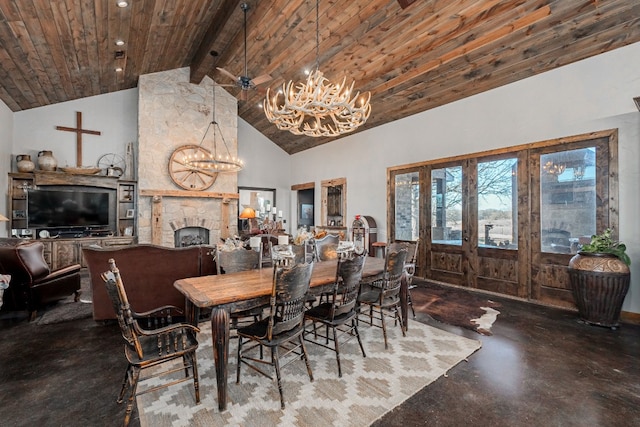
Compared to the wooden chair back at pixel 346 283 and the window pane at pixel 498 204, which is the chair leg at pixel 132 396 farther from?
the window pane at pixel 498 204

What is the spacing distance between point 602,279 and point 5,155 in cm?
1027

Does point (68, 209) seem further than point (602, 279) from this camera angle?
Yes

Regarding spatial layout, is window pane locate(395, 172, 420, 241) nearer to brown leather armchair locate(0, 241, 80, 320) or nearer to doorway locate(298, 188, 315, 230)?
doorway locate(298, 188, 315, 230)

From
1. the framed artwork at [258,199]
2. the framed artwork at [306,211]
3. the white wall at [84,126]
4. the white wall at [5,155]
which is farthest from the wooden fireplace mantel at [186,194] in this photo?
the framed artwork at [306,211]

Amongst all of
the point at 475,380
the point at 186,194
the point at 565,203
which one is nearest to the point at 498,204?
the point at 565,203

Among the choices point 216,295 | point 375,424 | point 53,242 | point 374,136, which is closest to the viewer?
Result: point 375,424

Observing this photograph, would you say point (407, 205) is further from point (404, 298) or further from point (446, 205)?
point (404, 298)

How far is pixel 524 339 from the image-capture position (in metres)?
3.38

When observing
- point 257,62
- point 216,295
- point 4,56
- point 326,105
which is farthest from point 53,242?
point 326,105

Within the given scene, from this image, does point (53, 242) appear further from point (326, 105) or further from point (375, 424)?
point (375, 424)

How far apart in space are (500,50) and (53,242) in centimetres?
899

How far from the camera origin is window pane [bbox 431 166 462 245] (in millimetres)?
5812

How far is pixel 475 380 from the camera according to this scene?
256 centimetres

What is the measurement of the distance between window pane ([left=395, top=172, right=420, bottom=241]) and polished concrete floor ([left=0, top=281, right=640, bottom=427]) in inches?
123
